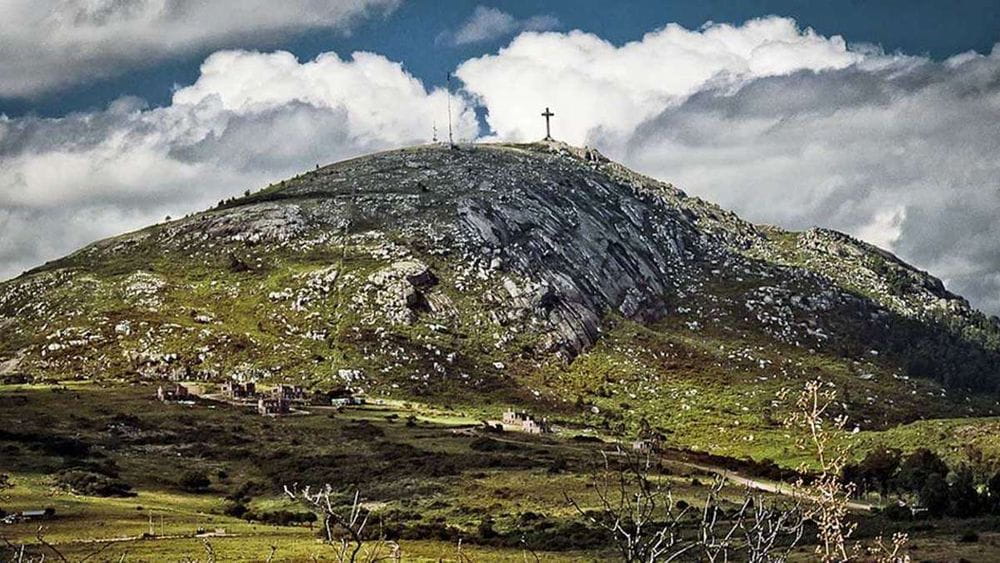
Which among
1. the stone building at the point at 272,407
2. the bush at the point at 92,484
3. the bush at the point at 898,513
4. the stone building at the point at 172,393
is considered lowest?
the bush at the point at 898,513

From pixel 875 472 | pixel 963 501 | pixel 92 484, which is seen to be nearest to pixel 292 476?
pixel 92 484

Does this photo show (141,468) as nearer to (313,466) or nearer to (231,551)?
(313,466)

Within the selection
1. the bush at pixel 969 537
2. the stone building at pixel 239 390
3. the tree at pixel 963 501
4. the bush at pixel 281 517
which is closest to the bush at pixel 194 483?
the bush at pixel 281 517

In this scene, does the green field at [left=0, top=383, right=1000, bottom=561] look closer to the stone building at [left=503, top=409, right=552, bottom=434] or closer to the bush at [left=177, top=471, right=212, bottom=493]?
A: the bush at [left=177, top=471, right=212, bottom=493]

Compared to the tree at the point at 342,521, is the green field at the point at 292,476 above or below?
below

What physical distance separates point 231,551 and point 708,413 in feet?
414

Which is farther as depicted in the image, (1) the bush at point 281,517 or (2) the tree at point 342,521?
(1) the bush at point 281,517

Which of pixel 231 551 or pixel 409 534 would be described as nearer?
pixel 231 551

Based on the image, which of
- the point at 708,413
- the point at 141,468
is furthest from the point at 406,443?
the point at 708,413

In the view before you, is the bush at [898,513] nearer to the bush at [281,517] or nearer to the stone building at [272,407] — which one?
the bush at [281,517]

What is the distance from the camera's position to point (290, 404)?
538ft

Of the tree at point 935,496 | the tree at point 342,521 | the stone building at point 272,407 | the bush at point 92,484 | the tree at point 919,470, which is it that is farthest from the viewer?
the stone building at point 272,407

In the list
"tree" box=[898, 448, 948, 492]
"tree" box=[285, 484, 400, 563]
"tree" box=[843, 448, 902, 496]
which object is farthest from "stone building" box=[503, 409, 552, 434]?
"tree" box=[285, 484, 400, 563]

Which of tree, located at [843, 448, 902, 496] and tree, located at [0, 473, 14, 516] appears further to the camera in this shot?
tree, located at [843, 448, 902, 496]
